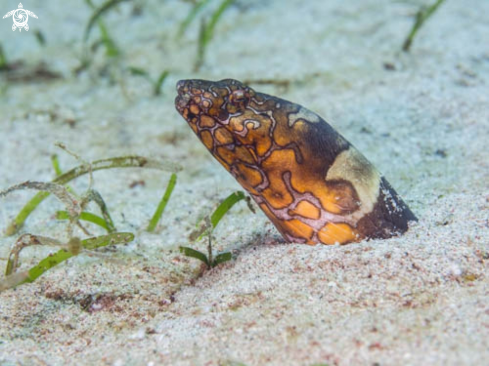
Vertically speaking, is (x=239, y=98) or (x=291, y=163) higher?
(x=239, y=98)

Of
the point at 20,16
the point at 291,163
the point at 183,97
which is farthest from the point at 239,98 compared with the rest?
the point at 20,16

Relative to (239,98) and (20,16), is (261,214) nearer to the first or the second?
(239,98)

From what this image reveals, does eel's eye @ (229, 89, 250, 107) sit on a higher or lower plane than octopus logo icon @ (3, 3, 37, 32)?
lower

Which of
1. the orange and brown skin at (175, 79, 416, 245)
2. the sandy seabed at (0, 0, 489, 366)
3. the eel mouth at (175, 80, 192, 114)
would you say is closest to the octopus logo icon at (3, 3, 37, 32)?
the sandy seabed at (0, 0, 489, 366)

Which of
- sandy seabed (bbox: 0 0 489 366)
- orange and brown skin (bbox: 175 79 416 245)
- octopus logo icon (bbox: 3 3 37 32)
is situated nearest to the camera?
sandy seabed (bbox: 0 0 489 366)

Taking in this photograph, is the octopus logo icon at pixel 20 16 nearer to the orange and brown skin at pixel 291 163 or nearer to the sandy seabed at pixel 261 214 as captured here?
the sandy seabed at pixel 261 214

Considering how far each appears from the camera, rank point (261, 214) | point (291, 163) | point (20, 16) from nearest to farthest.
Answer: point (291, 163), point (261, 214), point (20, 16)

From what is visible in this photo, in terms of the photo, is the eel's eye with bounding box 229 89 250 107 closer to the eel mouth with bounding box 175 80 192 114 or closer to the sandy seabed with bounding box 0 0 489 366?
the eel mouth with bounding box 175 80 192 114

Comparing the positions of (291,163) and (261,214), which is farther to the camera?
(261,214)

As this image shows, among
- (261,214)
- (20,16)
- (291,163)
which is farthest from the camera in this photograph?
(20,16)
